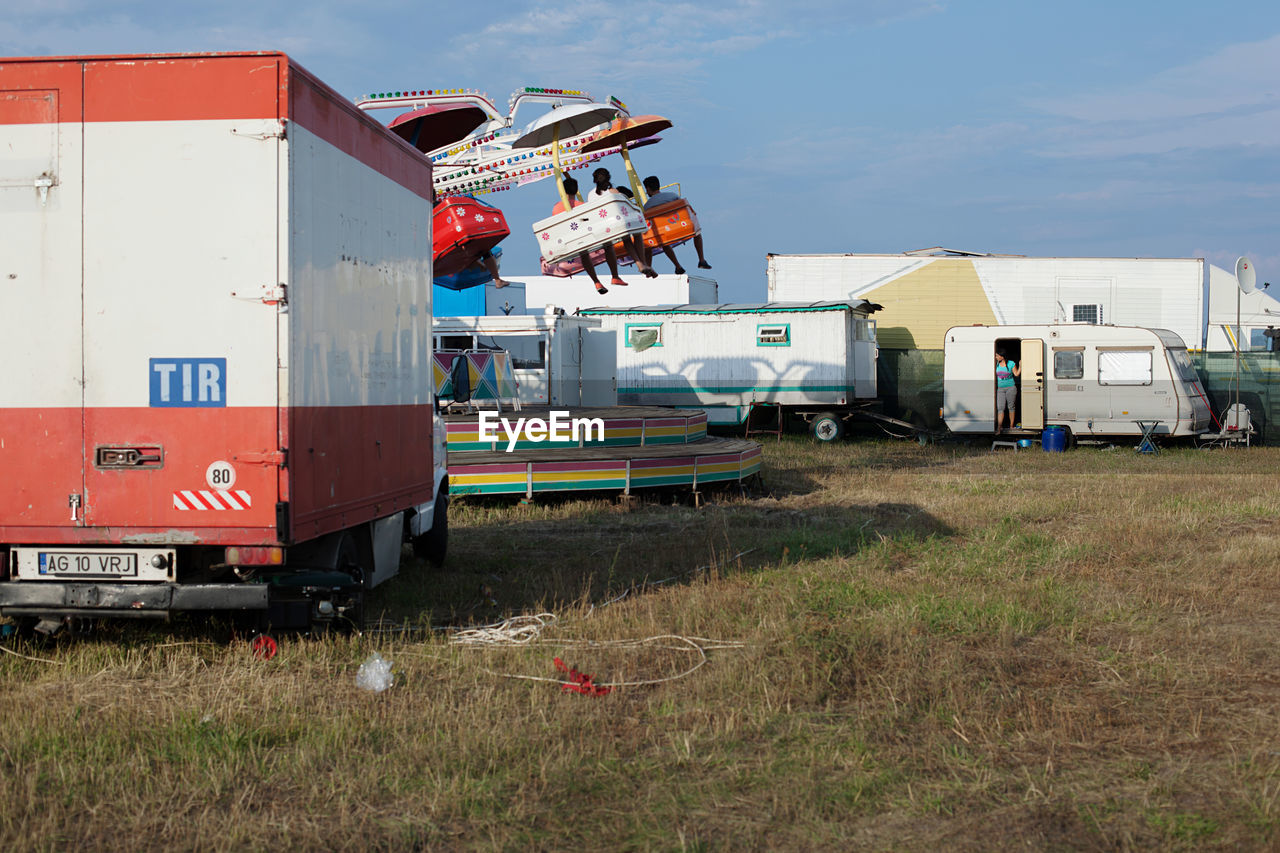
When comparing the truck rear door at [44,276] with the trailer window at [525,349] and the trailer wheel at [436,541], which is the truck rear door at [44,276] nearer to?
the trailer wheel at [436,541]

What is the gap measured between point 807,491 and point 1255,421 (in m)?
13.1

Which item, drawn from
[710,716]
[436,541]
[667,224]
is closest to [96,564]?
[710,716]

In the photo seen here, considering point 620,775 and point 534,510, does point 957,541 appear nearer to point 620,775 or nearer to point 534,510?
point 534,510

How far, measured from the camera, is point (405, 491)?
7469mm

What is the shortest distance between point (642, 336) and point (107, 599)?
800 inches

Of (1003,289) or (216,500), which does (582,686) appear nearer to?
(216,500)

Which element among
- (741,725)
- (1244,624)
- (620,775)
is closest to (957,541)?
(1244,624)

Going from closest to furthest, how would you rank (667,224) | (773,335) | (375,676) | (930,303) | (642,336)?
(375,676) < (667,224) < (773,335) < (642,336) < (930,303)

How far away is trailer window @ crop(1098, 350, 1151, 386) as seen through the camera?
21.7 m

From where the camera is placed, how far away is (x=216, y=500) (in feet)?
18.1

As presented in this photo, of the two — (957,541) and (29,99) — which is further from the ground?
(29,99)

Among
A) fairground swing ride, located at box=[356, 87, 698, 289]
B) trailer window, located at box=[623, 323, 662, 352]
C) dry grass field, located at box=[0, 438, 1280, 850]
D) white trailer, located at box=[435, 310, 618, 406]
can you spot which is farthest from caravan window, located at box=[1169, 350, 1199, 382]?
dry grass field, located at box=[0, 438, 1280, 850]

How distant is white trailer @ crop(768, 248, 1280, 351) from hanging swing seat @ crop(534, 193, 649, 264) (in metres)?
15.3

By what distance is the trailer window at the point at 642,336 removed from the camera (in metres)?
25.5
